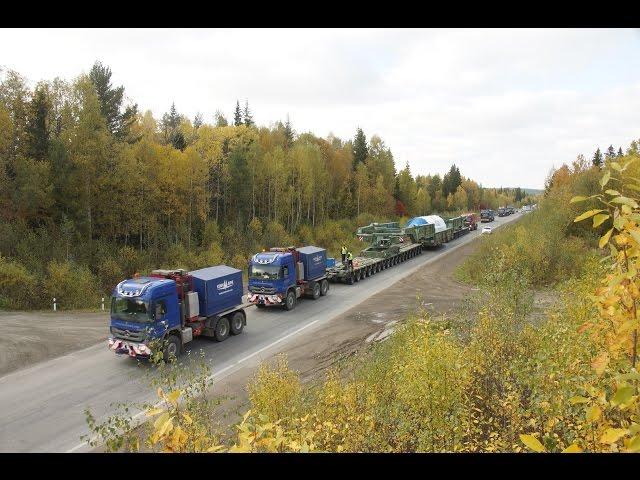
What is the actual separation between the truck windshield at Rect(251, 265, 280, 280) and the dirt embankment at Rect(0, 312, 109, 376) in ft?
23.3

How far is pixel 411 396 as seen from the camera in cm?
756

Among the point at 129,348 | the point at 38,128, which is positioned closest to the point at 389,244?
the point at 129,348

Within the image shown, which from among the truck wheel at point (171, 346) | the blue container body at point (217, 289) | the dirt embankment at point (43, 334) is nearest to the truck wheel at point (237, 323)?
the blue container body at point (217, 289)

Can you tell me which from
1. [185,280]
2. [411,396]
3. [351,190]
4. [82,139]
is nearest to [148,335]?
[185,280]

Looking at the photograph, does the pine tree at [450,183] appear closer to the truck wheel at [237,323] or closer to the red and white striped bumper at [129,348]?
the truck wheel at [237,323]

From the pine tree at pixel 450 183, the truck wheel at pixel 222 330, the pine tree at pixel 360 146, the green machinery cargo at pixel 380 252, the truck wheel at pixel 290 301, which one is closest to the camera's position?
the truck wheel at pixel 222 330

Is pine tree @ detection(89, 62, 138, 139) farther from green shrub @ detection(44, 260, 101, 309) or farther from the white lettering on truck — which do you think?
the white lettering on truck

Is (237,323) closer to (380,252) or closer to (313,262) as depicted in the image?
(313,262)

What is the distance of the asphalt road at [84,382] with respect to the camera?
36.0ft

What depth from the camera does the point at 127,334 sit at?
14859 mm

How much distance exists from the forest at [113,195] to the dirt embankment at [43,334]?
229 centimetres
